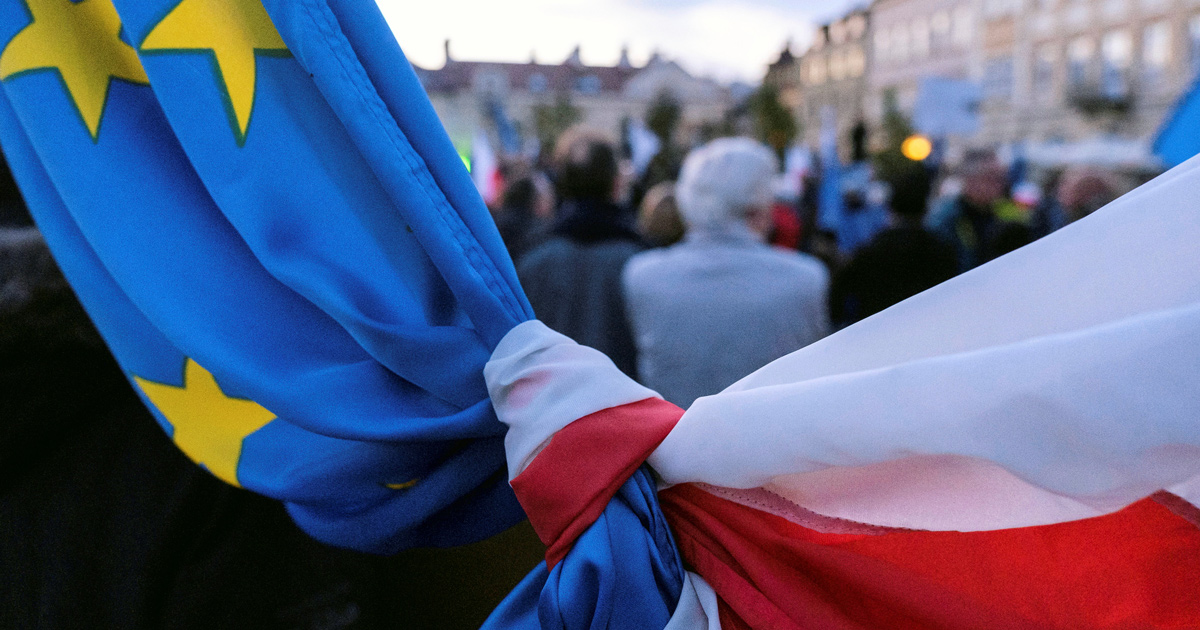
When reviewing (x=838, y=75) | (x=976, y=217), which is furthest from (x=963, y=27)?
(x=976, y=217)

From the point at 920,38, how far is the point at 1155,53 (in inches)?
451

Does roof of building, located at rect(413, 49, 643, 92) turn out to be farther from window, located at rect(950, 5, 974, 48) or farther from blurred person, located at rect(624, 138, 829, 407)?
window, located at rect(950, 5, 974, 48)

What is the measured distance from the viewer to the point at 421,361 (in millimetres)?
820

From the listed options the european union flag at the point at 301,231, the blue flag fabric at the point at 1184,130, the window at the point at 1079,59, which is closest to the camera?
the european union flag at the point at 301,231

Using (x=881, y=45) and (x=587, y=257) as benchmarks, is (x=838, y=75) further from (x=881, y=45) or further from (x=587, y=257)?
(x=587, y=257)

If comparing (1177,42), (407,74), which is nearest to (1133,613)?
(407,74)

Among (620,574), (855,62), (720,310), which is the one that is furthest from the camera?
(855,62)

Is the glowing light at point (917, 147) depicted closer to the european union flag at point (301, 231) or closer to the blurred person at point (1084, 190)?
the blurred person at point (1084, 190)

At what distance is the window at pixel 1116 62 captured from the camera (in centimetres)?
2134

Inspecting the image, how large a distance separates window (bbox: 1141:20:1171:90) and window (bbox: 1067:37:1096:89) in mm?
1586

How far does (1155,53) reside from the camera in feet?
67.8

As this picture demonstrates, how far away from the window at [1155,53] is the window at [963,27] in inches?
248

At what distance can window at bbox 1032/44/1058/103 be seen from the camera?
77.9 feet

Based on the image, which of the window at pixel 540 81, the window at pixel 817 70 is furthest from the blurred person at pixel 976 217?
the window at pixel 817 70
